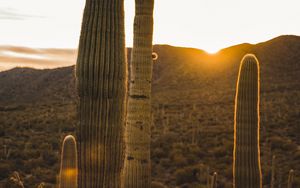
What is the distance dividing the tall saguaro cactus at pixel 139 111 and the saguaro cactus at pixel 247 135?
1.32 meters

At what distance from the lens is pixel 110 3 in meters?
3.71

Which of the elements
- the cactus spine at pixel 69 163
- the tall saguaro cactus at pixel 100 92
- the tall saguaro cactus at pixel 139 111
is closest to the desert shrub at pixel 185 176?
the tall saguaro cactus at pixel 139 111

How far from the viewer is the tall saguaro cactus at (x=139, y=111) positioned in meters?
6.15

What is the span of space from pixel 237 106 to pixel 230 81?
2193 inches

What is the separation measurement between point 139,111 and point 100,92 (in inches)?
101

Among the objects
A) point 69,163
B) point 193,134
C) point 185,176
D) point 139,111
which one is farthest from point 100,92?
point 193,134

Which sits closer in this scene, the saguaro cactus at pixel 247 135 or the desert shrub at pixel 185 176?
the saguaro cactus at pixel 247 135

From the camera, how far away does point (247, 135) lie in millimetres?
6109

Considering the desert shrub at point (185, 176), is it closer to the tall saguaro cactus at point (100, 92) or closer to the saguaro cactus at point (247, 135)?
the saguaro cactus at point (247, 135)

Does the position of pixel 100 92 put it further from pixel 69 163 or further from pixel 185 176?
pixel 185 176

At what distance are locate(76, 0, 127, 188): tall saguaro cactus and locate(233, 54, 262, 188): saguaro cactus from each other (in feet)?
9.34

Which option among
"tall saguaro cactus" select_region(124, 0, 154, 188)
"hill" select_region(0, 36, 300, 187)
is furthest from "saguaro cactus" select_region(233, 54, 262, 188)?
"hill" select_region(0, 36, 300, 187)

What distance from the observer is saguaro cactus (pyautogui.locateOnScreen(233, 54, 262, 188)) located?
6.12m

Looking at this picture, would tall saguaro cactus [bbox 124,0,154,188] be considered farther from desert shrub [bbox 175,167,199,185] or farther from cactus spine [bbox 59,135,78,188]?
desert shrub [bbox 175,167,199,185]
